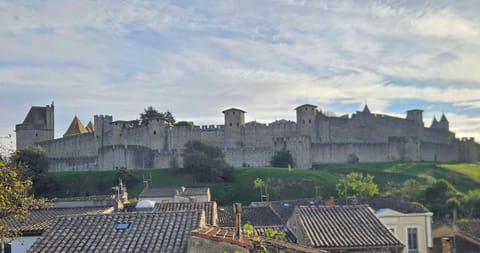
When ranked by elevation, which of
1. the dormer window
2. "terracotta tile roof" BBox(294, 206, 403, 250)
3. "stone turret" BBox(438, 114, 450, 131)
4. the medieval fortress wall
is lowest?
"terracotta tile roof" BBox(294, 206, 403, 250)

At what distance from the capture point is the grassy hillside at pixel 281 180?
5953 centimetres

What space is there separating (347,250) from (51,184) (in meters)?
52.4

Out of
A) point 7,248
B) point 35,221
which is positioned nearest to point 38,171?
point 35,221

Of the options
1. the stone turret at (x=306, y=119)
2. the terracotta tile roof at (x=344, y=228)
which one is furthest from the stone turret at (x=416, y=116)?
the terracotta tile roof at (x=344, y=228)

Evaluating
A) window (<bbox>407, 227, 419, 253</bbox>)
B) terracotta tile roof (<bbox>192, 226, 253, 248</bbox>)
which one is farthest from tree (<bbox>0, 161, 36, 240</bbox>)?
window (<bbox>407, 227, 419, 253</bbox>)

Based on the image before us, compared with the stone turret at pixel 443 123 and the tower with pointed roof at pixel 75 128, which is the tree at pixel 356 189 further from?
the stone turret at pixel 443 123

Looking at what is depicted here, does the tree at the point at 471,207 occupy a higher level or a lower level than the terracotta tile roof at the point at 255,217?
lower

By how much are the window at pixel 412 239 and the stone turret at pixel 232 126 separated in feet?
189

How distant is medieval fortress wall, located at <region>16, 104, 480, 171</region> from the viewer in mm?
77938

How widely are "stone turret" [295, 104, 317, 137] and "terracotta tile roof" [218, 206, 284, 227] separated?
50718 millimetres

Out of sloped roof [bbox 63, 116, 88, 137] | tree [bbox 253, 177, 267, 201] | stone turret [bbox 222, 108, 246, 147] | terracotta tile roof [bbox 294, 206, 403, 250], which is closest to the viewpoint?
terracotta tile roof [bbox 294, 206, 403, 250]

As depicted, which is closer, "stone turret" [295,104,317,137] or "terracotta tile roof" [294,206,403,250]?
"terracotta tile roof" [294,206,403,250]

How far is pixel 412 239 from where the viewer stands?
22484mm

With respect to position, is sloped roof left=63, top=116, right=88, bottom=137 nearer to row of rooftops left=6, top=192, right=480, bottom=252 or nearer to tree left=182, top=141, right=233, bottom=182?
tree left=182, top=141, right=233, bottom=182
